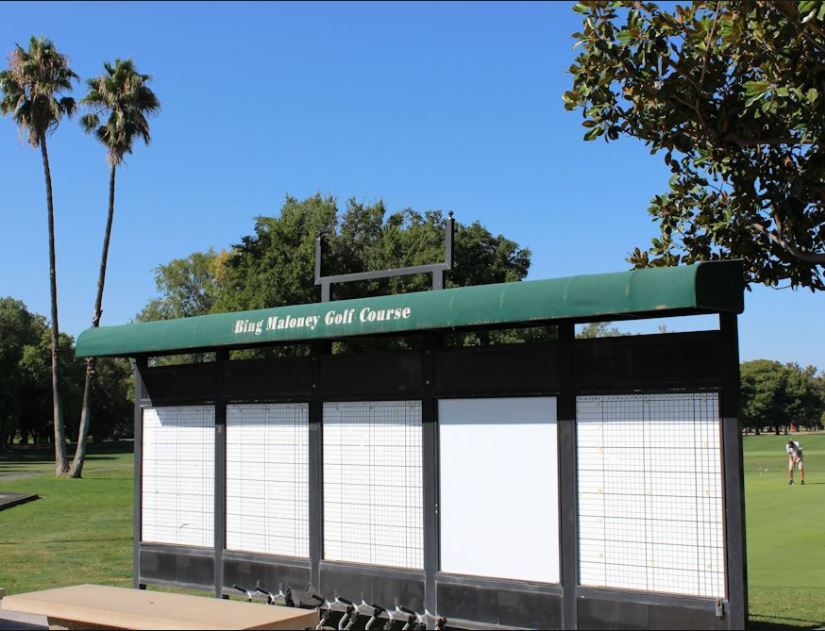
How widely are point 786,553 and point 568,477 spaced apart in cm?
1120

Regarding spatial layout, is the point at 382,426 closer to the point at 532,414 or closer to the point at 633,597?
the point at 532,414

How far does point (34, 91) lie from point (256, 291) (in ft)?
46.0

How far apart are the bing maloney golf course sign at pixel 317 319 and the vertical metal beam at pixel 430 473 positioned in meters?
0.75

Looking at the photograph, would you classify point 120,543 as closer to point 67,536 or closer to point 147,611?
point 67,536

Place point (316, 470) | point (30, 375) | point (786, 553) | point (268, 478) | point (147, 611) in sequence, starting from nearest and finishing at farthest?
point (147, 611), point (316, 470), point (268, 478), point (786, 553), point (30, 375)

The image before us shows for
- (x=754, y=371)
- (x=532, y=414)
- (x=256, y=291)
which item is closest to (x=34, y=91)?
(x=256, y=291)

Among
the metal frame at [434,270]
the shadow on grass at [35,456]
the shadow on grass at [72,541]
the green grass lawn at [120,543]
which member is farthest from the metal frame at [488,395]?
the shadow on grass at [35,456]

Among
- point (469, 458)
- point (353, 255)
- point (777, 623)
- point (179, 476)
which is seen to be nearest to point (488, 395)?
point (469, 458)

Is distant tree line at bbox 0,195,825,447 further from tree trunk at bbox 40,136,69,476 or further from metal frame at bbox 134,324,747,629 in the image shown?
metal frame at bbox 134,324,747,629

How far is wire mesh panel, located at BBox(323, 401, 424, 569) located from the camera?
921 centimetres

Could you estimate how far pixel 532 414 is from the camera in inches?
333

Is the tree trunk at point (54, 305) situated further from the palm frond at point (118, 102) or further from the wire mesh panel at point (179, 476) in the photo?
the wire mesh panel at point (179, 476)

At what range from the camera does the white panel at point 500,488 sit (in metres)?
8.28

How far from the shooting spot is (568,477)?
814 centimetres
